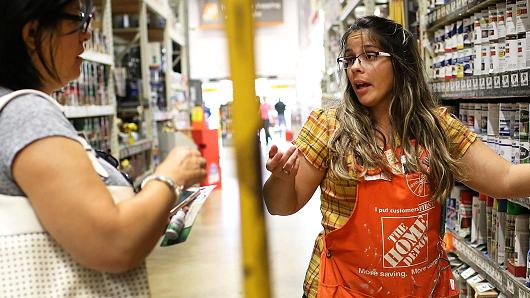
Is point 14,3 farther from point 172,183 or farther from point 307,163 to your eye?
point 307,163

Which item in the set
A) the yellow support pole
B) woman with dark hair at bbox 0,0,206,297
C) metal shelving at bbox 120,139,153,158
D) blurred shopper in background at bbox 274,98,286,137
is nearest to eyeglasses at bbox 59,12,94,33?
woman with dark hair at bbox 0,0,206,297

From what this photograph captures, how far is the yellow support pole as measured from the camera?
0.80 meters

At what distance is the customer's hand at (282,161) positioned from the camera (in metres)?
1.57

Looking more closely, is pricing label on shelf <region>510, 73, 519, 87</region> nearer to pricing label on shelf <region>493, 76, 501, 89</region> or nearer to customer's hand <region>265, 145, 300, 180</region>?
pricing label on shelf <region>493, 76, 501, 89</region>

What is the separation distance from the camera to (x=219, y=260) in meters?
5.18

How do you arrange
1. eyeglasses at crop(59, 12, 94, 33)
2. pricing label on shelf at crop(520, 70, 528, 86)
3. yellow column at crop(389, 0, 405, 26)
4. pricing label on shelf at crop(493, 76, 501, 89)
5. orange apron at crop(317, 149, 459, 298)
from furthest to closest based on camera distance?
yellow column at crop(389, 0, 405, 26)
pricing label on shelf at crop(493, 76, 501, 89)
pricing label on shelf at crop(520, 70, 528, 86)
orange apron at crop(317, 149, 459, 298)
eyeglasses at crop(59, 12, 94, 33)

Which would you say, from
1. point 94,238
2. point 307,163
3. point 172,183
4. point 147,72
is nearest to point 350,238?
point 307,163

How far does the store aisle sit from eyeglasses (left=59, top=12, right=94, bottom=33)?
2113 mm

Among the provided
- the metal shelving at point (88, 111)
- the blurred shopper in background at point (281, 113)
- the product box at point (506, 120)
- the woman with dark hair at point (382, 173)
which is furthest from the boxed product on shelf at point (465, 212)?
the blurred shopper in background at point (281, 113)

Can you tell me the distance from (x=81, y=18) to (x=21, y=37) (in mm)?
120

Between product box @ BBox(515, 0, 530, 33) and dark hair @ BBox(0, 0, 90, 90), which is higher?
product box @ BBox(515, 0, 530, 33)

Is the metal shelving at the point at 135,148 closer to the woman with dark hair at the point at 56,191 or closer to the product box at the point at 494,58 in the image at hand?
the product box at the point at 494,58

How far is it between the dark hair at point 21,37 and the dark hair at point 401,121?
881mm

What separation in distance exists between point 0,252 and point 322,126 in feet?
3.36
